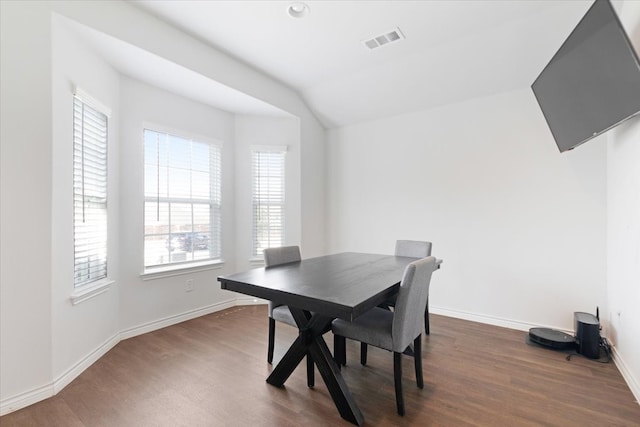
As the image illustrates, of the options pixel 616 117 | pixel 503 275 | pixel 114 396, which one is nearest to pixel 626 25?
pixel 616 117

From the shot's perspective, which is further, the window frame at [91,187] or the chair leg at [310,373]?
the window frame at [91,187]

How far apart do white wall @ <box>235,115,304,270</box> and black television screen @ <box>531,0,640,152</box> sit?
2.85m

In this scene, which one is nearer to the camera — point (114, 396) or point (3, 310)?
point (3, 310)

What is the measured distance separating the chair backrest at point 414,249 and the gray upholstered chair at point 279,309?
3.83 feet

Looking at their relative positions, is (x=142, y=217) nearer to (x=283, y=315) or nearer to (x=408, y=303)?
(x=283, y=315)

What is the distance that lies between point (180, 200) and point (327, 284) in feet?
8.17

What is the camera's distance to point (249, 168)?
13.6 ft

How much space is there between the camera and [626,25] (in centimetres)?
225

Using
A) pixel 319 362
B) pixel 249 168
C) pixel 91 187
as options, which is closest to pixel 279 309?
pixel 319 362

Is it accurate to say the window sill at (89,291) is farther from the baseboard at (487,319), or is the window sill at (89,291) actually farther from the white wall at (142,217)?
the baseboard at (487,319)

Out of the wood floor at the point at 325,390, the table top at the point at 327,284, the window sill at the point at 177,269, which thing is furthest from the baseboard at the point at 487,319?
the window sill at the point at 177,269

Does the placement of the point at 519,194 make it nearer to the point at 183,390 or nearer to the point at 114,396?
the point at 183,390

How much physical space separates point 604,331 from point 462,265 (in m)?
1.31

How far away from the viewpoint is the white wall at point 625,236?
2039mm
